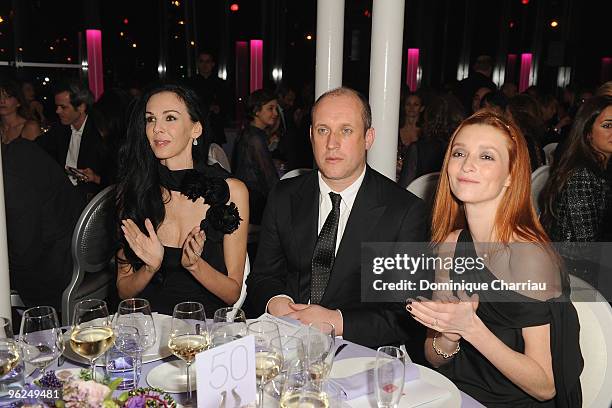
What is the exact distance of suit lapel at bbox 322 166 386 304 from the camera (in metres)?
2.44

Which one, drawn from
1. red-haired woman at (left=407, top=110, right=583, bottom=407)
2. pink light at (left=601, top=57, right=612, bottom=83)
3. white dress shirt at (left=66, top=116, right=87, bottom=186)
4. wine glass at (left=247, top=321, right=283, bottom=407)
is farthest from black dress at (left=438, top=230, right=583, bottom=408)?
pink light at (left=601, top=57, right=612, bottom=83)

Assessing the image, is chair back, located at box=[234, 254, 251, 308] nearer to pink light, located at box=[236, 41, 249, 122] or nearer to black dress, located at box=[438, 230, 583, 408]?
black dress, located at box=[438, 230, 583, 408]

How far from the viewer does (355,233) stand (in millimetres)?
2461

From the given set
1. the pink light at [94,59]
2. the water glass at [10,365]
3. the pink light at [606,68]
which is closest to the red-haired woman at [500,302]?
the water glass at [10,365]

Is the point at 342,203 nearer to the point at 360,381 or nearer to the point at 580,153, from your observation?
the point at 360,381

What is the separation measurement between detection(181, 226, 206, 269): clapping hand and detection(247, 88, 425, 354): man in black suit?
0.37 m

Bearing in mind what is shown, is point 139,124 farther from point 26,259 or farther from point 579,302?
point 579,302

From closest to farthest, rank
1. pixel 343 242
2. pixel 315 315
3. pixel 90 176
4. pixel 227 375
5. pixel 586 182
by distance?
pixel 227 375
pixel 315 315
pixel 343 242
pixel 586 182
pixel 90 176

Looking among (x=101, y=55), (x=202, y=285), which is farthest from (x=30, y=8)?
(x=202, y=285)

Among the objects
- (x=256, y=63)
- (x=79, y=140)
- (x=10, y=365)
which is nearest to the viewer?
(x=10, y=365)

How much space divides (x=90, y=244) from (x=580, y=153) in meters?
2.82

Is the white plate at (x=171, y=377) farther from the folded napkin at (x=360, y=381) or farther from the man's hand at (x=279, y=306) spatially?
the man's hand at (x=279, y=306)

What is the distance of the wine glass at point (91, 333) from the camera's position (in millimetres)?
1463

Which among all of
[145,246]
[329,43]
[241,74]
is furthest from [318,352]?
[241,74]
